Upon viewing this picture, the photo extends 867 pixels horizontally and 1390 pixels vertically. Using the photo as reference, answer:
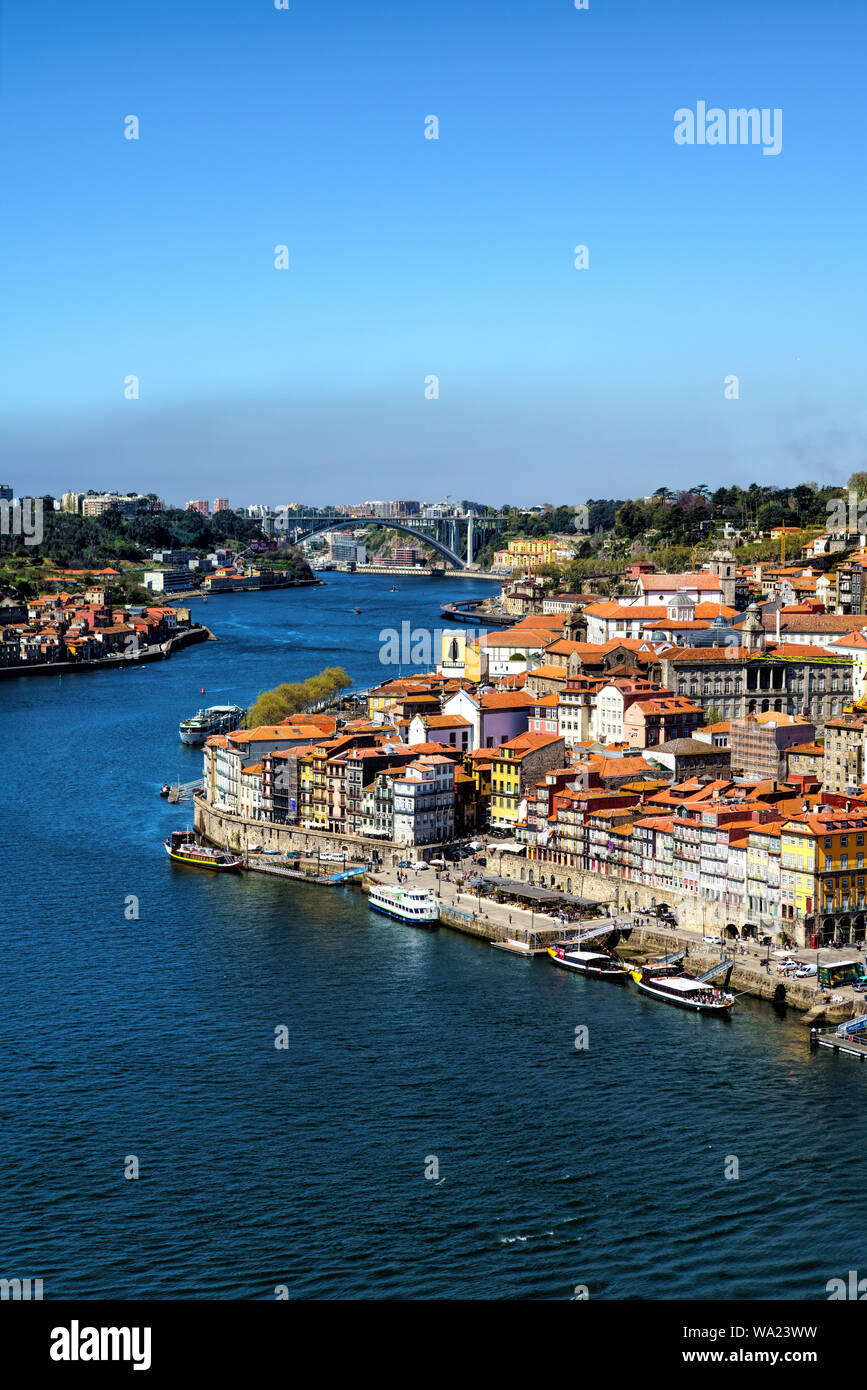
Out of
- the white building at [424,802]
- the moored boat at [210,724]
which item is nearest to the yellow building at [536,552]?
the moored boat at [210,724]

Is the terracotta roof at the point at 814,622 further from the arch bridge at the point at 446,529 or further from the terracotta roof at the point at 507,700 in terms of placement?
the arch bridge at the point at 446,529

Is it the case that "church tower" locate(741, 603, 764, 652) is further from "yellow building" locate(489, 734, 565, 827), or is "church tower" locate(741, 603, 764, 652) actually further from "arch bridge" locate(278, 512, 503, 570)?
"arch bridge" locate(278, 512, 503, 570)

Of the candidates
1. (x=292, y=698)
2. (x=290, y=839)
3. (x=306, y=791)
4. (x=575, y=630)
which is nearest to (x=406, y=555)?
(x=292, y=698)

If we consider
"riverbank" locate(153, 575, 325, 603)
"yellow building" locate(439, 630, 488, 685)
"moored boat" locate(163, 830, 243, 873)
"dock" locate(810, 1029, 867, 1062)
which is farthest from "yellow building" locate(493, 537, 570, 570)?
"dock" locate(810, 1029, 867, 1062)

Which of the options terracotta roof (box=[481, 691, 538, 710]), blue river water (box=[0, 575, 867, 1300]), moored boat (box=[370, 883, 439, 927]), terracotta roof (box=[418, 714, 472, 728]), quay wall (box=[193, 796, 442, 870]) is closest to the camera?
blue river water (box=[0, 575, 867, 1300])

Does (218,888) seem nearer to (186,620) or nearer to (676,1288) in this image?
(676,1288)

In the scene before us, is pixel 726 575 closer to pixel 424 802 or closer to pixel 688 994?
pixel 424 802

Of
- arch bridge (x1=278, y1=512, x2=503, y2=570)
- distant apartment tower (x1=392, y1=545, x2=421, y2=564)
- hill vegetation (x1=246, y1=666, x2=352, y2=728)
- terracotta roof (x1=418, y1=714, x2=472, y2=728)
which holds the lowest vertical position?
hill vegetation (x1=246, y1=666, x2=352, y2=728)
